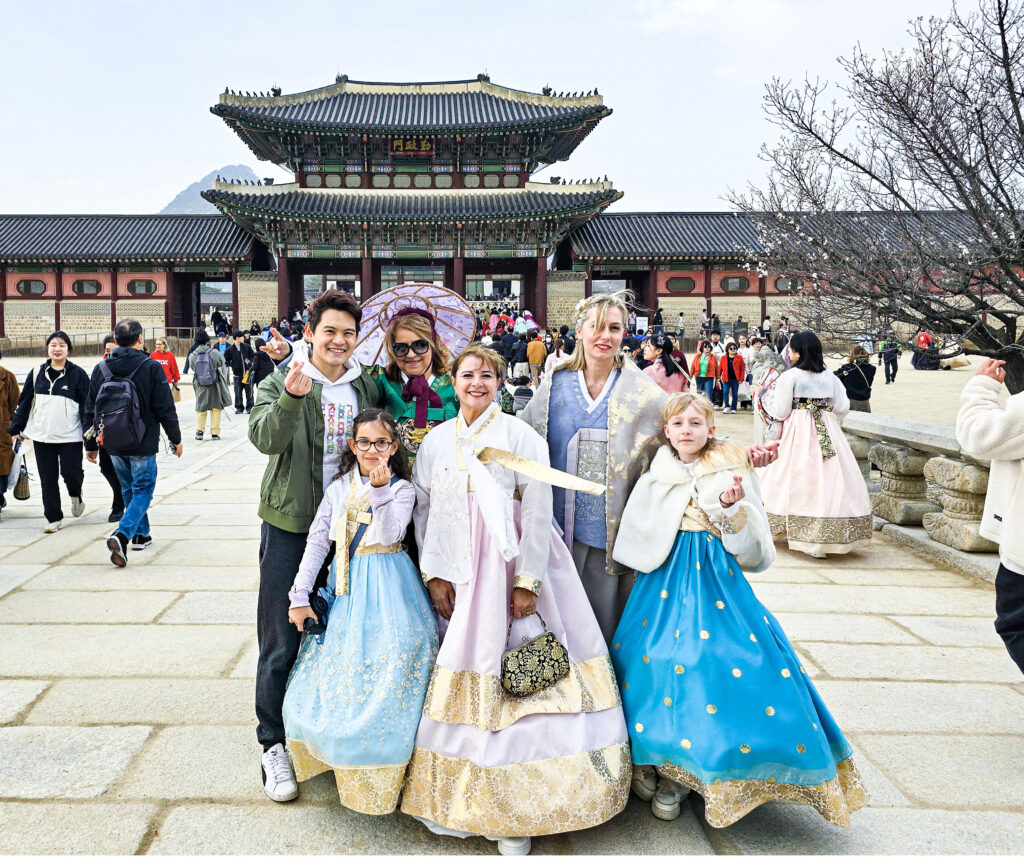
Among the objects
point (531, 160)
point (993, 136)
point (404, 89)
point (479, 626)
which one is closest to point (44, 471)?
point (479, 626)

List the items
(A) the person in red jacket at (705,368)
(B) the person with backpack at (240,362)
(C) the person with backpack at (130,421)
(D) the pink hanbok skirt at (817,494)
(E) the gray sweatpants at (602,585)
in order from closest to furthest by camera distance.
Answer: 1. (E) the gray sweatpants at (602,585)
2. (C) the person with backpack at (130,421)
3. (D) the pink hanbok skirt at (817,494)
4. (B) the person with backpack at (240,362)
5. (A) the person in red jacket at (705,368)

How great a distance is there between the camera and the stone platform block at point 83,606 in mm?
4219

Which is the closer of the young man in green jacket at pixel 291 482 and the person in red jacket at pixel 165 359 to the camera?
the young man in green jacket at pixel 291 482

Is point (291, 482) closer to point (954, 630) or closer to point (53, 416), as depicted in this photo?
point (954, 630)

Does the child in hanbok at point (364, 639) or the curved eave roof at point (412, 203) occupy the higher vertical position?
the curved eave roof at point (412, 203)

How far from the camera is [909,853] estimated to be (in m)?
2.26

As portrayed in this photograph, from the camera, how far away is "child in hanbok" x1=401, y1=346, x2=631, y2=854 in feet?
7.32

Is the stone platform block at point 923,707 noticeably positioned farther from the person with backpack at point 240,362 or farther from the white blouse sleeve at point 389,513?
the person with backpack at point 240,362

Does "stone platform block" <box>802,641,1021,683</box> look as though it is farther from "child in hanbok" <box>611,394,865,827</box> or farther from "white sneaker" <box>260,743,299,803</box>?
"white sneaker" <box>260,743,299,803</box>

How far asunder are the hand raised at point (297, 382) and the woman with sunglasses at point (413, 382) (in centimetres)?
Answer: 48

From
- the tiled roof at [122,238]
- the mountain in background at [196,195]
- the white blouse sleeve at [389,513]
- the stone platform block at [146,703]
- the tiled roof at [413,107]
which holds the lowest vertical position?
the stone platform block at [146,703]

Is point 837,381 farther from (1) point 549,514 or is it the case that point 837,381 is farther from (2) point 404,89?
(2) point 404,89

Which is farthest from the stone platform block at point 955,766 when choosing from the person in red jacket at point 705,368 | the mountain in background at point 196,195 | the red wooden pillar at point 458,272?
the mountain in background at point 196,195

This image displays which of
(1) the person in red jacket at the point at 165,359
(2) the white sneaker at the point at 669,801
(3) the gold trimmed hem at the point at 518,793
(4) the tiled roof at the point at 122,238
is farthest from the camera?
(4) the tiled roof at the point at 122,238
